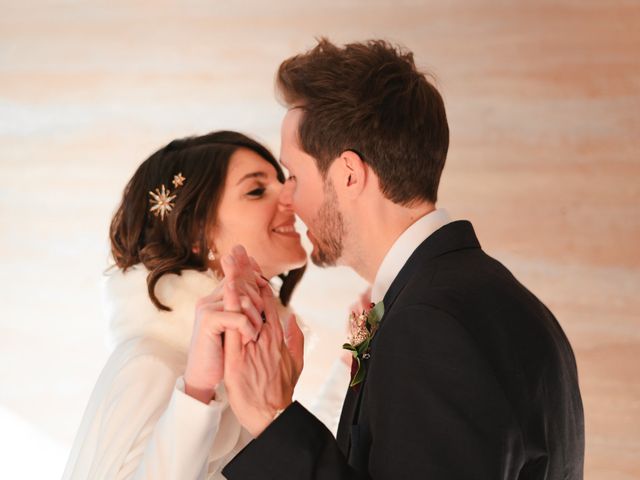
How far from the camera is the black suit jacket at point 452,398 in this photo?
128cm

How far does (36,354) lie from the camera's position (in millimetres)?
3648

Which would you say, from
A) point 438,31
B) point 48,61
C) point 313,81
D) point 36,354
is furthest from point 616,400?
point 48,61

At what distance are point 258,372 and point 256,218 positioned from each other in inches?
29.4

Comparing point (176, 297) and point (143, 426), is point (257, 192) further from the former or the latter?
point (143, 426)

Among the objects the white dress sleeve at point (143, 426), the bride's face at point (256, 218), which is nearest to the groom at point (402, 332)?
the white dress sleeve at point (143, 426)

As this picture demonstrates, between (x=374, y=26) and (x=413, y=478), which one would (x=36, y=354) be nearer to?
(x=374, y=26)

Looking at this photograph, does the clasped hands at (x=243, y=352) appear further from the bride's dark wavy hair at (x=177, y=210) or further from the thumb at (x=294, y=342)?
the bride's dark wavy hair at (x=177, y=210)

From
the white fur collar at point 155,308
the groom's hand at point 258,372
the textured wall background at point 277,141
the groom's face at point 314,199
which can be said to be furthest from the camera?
the textured wall background at point 277,141

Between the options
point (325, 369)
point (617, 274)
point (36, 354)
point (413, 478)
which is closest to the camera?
point (413, 478)

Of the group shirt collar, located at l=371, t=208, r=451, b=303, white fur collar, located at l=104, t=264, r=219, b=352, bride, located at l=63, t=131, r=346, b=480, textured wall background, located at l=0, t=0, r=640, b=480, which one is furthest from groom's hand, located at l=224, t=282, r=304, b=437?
textured wall background, located at l=0, t=0, r=640, b=480

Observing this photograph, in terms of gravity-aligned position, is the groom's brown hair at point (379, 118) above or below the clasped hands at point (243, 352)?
above

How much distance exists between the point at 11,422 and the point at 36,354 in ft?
1.04

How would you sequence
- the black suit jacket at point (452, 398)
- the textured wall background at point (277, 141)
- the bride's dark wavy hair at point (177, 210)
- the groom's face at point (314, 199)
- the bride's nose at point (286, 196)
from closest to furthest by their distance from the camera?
the black suit jacket at point (452, 398) → the groom's face at point (314, 199) → the bride's nose at point (286, 196) → the bride's dark wavy hair at point (177, 210) → the textured wall background at point (277, 141)

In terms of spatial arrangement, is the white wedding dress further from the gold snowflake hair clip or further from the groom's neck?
the groom's neck
